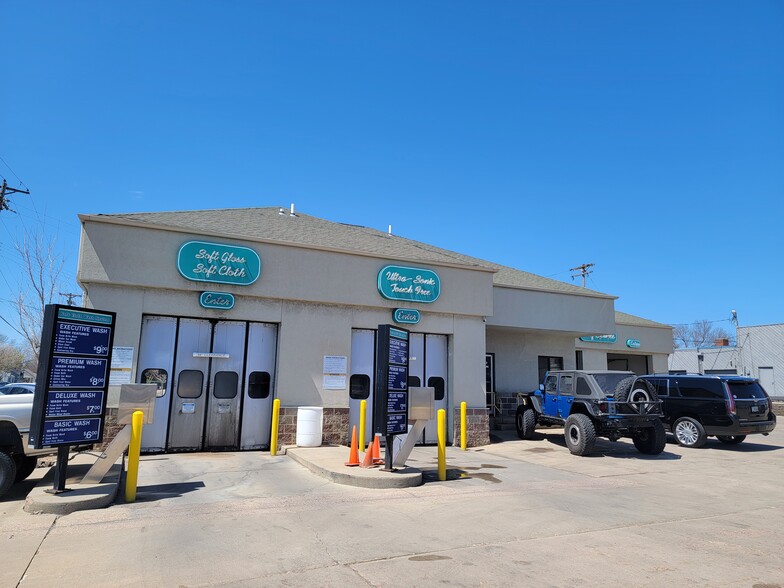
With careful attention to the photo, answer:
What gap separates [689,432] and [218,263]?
14.0 meters

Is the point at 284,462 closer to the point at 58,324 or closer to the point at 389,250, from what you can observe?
the point at 58,324

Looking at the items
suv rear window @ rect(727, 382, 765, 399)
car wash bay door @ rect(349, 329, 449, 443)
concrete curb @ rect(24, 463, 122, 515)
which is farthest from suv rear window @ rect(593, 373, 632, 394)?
concrete curb @ rect(24, 463, 122, 515)

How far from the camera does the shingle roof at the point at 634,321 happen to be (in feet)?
89.9

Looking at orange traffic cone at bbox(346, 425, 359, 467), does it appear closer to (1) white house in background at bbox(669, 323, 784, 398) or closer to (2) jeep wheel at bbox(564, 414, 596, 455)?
(2) jeep wheel at bbox(564, 414, 596, 455)

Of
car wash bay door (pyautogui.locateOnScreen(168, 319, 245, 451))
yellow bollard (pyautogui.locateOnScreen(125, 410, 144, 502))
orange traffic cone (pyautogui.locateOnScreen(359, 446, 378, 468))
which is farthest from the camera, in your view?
Result: car wash bay door (pyautogui.locateOnScreen(168, 319, 245, 451))

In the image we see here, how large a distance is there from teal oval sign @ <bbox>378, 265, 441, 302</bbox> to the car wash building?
32mm

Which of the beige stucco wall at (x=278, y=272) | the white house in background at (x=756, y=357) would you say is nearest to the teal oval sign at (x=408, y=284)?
the beige stucco wall at (x=278, y=272)

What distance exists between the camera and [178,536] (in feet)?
20.0

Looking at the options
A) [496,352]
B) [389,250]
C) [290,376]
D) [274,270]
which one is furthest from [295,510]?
[496,352]

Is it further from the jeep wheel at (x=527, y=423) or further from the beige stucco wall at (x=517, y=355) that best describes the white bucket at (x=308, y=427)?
the beige stucco wall at (x=517, y=355)

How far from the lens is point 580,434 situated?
44.5 feet

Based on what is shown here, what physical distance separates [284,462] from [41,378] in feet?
17.5

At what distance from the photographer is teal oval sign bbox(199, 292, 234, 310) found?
1284cm

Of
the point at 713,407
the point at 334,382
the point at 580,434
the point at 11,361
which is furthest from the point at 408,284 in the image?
the point at 11,361
